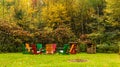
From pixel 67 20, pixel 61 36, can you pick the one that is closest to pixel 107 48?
pixel 61 36

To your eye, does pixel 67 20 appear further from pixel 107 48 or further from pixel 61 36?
pixel 107 48

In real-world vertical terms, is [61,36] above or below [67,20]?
below

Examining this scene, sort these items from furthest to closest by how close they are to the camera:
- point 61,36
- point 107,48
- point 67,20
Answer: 1. point 67,20
2. point 61,36
3. point 107,48

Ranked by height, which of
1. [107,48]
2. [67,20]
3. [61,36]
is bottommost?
[107,48]

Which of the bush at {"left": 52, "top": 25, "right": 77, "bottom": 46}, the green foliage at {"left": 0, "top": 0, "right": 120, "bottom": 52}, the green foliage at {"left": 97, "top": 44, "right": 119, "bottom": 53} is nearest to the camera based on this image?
the green foliage at {"left": 97, "top": 44, "right": 119, "bottom": 53}

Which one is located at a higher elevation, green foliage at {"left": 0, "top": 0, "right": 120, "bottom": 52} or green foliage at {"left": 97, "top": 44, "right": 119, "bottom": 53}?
green foliage at {"left": 0, "top": 0, "right": 120, "bottom": 52}

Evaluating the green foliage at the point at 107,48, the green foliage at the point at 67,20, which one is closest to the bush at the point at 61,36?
the green foliage at the point at 67,20

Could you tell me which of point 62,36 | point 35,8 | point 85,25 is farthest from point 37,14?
point 62,36

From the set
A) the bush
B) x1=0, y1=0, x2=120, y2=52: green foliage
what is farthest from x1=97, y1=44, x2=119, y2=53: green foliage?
the bush

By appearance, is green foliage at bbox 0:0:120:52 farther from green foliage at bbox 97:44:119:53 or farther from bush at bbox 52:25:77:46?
green foliage at bbox 97:44:119:53

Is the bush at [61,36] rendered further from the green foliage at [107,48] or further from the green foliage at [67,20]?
the green foliage at [107,48]

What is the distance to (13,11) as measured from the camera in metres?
28.3

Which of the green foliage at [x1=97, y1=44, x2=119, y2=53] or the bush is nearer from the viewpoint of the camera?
the green foliage at [x1=97, y1=44, x2=119, y2=53]

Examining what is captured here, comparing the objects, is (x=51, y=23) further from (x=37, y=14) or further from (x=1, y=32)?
(x=1, y=32)
